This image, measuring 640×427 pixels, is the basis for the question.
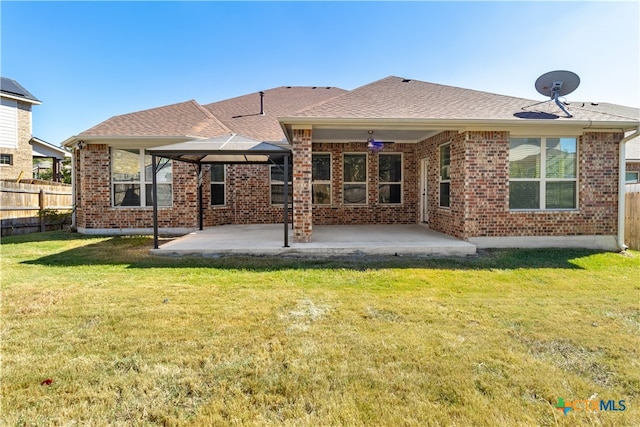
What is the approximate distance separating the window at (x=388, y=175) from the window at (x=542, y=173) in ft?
13.2

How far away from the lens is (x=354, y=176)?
11.7 m

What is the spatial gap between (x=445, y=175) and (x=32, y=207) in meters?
13.5

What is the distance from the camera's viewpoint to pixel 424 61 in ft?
38.7

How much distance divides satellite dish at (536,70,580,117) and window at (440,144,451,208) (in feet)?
9.17

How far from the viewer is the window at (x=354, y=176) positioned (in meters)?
11.7

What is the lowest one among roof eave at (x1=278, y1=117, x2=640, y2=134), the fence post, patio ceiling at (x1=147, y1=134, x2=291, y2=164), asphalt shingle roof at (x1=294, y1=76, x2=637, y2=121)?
the fence post

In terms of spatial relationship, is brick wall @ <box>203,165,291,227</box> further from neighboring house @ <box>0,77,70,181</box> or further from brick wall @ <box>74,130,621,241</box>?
neighboring house @ <box>0,77,70,181</box>

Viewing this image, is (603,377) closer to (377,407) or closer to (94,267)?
(377,407)

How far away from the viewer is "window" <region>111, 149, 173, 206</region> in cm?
1073

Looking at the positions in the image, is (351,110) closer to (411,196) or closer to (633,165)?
(411,196)

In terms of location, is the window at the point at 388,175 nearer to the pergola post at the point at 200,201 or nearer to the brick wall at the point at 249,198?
the brick wall at the point at 249,198

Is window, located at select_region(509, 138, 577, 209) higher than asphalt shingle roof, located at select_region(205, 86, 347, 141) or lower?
lower

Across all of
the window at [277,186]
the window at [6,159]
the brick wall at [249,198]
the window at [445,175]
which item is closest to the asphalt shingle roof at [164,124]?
the brick wall at [249,198]

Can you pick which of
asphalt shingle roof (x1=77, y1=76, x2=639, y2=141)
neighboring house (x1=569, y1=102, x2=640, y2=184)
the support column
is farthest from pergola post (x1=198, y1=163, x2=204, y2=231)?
neighboring house (x1=569, y1=102, x2=640, y2=184)
